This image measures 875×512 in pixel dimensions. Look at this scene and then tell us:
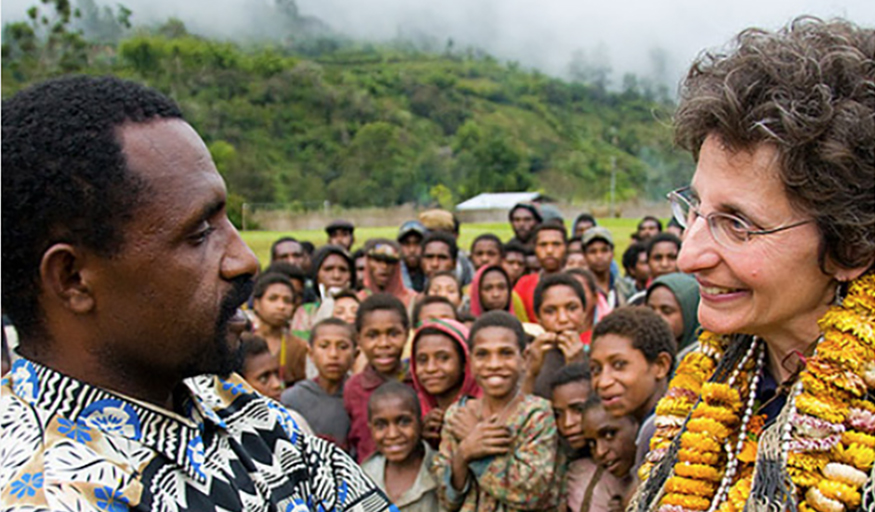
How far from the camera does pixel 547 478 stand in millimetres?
3529

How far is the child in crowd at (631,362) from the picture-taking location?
11.6 ft

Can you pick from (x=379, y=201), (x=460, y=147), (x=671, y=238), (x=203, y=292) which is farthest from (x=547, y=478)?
(x=460, y=147)

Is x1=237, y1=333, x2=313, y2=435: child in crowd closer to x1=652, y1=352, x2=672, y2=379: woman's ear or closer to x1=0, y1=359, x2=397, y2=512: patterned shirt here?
x1=652, y1=352, x2=672, y2=379: woman's ear

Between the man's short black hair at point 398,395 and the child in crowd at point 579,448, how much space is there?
2.21 feet

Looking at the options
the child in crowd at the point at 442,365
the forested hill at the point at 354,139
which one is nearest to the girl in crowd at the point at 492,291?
the child in crowd at the point at 442,365

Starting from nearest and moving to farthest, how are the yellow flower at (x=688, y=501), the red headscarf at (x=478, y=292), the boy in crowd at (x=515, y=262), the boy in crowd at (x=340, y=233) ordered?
the yellow flower at (x=688, y=501), the red headscarf at (x=478, y=292), the boy in crowd at (x=515, y=262), the boy in crowd at (x=340, y=233)

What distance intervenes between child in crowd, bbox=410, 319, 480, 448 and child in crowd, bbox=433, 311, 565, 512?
0.41m

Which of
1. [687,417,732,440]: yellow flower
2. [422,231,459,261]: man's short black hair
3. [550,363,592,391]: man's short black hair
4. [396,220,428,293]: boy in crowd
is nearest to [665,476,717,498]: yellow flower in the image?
[687,417,732,440]: yellow flower

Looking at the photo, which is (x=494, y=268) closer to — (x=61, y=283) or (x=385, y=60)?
(x=61, y=283)

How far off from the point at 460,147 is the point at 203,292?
2880 inches

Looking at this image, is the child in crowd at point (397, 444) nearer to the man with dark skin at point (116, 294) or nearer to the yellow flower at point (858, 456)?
the man with dark skin at point (116, 294)

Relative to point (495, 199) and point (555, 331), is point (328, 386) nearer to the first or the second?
point (555, 331)

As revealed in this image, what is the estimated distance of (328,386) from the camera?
16.5 ft

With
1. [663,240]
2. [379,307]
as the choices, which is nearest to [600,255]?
[663,240]
